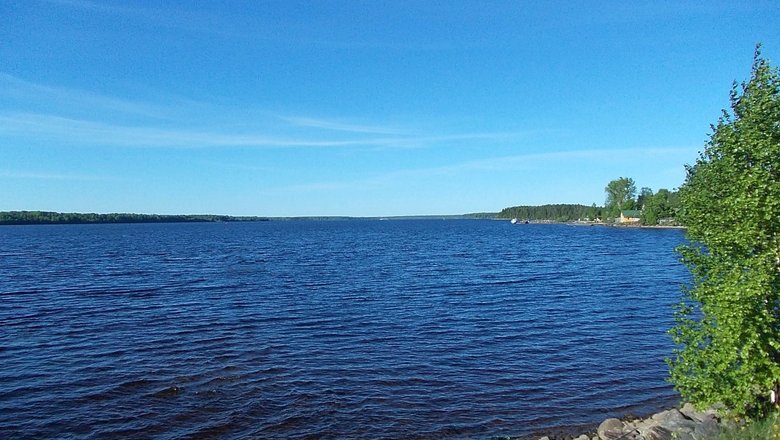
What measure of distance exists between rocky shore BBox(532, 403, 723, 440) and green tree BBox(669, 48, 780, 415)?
0.77 m

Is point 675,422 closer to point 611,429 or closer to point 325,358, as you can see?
point 611,429

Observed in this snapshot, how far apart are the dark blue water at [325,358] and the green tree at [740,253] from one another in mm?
5026

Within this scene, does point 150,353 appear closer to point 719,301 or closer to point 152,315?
point 152,315

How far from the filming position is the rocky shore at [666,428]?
1222 cm

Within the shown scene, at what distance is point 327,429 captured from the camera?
49.3ft

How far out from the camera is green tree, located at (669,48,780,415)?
10336mm

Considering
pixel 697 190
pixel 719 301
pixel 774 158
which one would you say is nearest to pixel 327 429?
pixel 719 301

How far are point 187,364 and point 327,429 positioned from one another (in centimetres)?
863

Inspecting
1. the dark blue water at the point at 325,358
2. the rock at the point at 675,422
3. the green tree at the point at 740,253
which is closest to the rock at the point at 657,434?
the rock at the point at 675,422

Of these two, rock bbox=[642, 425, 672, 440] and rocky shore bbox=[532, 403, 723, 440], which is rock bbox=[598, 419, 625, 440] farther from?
rock bbox=[642, 425, 672, 440]

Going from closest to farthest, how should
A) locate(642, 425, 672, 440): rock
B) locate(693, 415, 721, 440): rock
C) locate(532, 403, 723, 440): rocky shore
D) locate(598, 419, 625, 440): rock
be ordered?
locate(693, 415, 721, 440): rock < locate(532, 403, 723, 440): rocky shore < locate(642, 425, 672, 440): rock < locate(598, 419, 625, 440): rock

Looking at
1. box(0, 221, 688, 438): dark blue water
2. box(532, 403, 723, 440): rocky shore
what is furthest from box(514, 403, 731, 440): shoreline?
box(0, 221, 688, 438): dark blue water

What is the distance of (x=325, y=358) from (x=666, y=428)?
13.3 metres

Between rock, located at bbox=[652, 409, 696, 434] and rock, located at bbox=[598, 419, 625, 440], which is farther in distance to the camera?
rock, located at bbox=[598, 419, 625, 440]
